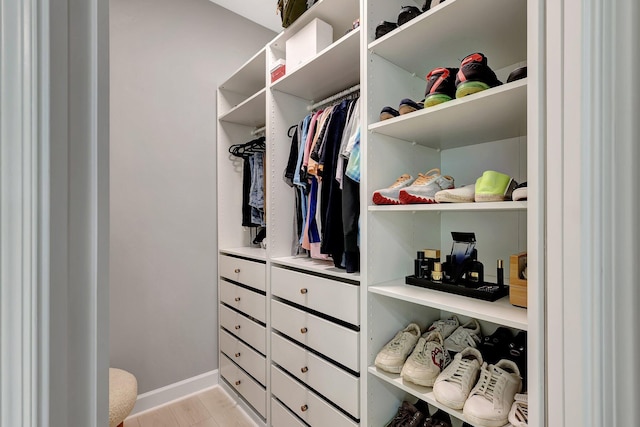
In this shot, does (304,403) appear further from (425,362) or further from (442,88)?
(442,88)

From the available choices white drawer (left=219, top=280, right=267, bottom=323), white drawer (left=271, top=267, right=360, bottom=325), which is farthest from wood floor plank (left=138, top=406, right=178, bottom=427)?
white drawer (left=271, top=267, right=360, bottom=325)

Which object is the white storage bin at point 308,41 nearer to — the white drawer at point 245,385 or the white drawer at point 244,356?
the white drawer at point 244,356

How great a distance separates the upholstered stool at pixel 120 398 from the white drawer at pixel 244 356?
0.62 m

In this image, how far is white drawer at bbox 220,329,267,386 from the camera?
181 centimetres

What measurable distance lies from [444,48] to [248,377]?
202cm

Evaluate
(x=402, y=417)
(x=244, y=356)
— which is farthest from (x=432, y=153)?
(x=244, y=356)

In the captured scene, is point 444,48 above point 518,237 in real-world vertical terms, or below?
above

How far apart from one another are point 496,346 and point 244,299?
1.40 meters

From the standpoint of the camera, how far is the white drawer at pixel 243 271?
182 centimetres

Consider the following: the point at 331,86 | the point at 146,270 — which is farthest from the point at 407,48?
the point at 146,270
